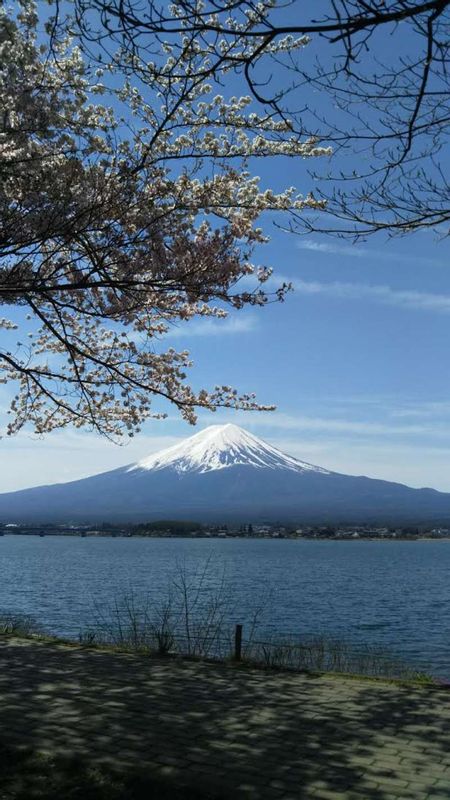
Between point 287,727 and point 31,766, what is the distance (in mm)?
2404

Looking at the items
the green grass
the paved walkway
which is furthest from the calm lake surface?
the green grass

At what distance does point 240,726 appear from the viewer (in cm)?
635

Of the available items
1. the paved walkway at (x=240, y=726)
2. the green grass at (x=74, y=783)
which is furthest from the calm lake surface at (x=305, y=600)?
the green grass at (x=74, y=783)

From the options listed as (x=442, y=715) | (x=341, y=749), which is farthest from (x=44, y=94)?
(x=442, y=715)

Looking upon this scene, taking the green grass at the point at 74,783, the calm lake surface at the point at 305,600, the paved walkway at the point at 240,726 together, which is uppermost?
the green grass at the point at 74,783

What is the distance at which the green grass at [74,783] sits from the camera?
15.0 ft

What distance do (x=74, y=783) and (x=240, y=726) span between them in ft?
6.57

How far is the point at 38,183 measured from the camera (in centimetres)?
829

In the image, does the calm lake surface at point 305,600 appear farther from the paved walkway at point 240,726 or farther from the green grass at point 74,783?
the green grass at point 74,783

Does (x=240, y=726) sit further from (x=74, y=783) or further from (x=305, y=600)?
(x=305, y=600)

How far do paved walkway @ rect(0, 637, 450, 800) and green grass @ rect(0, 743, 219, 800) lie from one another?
22 centimetres

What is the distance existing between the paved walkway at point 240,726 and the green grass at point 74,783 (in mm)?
224

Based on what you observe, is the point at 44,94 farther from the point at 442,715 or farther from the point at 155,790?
the point at 442,715

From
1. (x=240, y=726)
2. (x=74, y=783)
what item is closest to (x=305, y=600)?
(x=240, y=726)
